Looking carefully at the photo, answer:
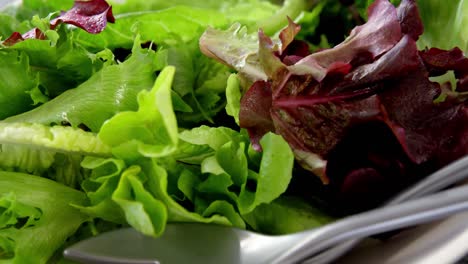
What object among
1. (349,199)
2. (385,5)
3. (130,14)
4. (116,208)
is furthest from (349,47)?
(130,14)

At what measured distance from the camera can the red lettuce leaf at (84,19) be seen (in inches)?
36.3

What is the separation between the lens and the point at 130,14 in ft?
3.89

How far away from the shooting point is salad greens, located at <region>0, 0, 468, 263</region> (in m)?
0.70

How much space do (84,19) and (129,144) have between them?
1.15 ft

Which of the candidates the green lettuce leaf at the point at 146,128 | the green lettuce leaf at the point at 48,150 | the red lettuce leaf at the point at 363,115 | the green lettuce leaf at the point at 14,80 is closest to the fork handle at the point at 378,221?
the red lettuce leaf at the point at 363,115

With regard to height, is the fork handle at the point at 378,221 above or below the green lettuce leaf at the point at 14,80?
below

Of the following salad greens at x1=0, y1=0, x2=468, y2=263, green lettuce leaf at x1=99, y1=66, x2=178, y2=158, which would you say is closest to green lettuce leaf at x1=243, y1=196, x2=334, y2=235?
salad greens at x1=0, y1=0, x2=468, y2=263

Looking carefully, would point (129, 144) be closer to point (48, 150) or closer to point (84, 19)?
point (48, 150)

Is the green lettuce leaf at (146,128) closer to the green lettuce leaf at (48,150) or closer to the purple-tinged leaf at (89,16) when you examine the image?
the green lettuce leaf at (48,150)

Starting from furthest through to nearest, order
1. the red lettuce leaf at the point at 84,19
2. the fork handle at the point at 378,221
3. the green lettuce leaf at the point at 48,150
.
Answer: the red lettuce leaf at the point at 84,19, the green lettuce leaf at the point at 48,150, the fork handle at the point at 378,221

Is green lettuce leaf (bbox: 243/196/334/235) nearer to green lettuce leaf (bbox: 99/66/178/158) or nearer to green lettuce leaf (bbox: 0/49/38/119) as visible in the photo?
green lettuce leaf (bbox: 99/66/178/158)

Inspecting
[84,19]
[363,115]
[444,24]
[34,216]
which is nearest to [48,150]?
[34,216]

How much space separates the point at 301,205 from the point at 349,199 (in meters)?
0.08

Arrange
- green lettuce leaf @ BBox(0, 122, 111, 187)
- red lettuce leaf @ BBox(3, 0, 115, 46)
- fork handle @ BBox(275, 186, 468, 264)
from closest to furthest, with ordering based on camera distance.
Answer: fork handle @ BBox(275, 186, 468, 264) < green lettuce leaf @ BBox(0, 122, 111, 187) < red lettuce leaf @ BBox(3, 0, 115, 46)
